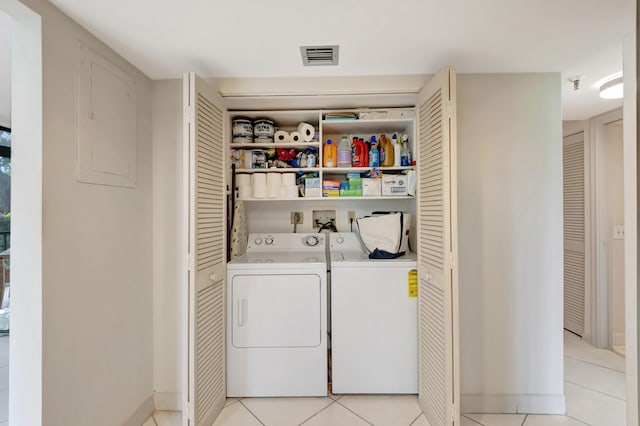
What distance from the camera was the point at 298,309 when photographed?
200cm

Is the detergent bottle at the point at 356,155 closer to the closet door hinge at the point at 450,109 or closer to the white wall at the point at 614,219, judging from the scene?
the closet door hinge at the point at 450,109

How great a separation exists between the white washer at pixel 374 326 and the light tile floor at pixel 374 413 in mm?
98

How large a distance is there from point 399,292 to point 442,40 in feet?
4.97

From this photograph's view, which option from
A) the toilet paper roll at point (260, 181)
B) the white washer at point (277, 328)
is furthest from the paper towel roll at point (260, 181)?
the white washer at point (277, 328)

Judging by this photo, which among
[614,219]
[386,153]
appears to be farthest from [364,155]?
[614,219]

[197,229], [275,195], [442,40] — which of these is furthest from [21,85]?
[442,40]

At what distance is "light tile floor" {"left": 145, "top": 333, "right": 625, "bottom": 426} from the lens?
1.83m

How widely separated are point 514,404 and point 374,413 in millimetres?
914

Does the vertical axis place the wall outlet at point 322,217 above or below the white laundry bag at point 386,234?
above

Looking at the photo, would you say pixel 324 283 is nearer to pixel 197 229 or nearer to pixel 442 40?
pixel 197 229

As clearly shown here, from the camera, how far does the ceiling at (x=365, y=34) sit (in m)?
1.30

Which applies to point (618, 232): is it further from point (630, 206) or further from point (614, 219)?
point (630, 206)

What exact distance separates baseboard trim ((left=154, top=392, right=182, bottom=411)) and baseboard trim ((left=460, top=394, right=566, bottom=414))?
1.88 meters

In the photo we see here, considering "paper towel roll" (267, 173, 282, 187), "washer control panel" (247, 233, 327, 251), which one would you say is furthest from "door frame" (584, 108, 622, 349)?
"paper towel roll" (267, 173, 282, 187)
